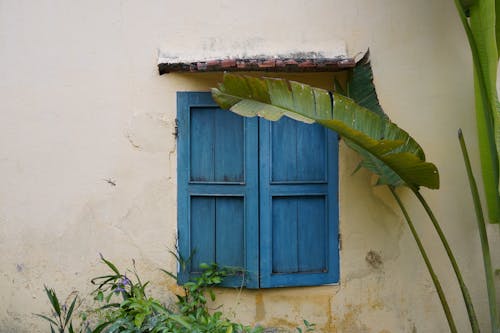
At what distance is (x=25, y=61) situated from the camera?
4.10 metres

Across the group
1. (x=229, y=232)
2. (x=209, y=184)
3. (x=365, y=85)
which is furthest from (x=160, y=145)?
(x=365, y=85)

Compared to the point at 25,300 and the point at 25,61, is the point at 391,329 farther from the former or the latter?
the point at 25,61

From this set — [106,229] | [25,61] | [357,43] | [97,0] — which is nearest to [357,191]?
[357,43]

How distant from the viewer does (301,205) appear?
4035mm

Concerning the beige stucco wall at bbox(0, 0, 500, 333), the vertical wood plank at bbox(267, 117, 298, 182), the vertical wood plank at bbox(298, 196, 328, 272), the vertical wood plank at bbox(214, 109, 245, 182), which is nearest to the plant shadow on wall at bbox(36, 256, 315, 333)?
the beige stucco wall at bbox(0, 0, 500, 333)

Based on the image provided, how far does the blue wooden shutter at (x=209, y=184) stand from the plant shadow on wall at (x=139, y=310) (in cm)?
13

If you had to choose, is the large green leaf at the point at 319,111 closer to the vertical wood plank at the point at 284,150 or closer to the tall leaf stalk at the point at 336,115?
the tall leaf stalk at the point at 336,115

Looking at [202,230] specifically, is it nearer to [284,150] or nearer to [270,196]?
[270,196]

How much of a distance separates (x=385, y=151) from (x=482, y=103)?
0.90 metres

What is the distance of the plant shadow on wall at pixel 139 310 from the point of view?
3.43 m

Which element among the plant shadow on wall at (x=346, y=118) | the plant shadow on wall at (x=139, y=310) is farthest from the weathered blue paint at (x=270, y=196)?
the plant shadow on wall at (x=346, y=118)

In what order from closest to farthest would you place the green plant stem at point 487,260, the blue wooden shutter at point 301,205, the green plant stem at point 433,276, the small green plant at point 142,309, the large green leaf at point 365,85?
the small green plant at point 142,309, the green plant stem at point 487,260, the green plant stem at point 433,276, the large green leaf at point 365,85, the blue wooden shutter at point 301,205

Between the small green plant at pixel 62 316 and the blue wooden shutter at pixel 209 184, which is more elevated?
the blue wooden shutter at pixel 209 184

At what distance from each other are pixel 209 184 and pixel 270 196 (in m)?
0.42
